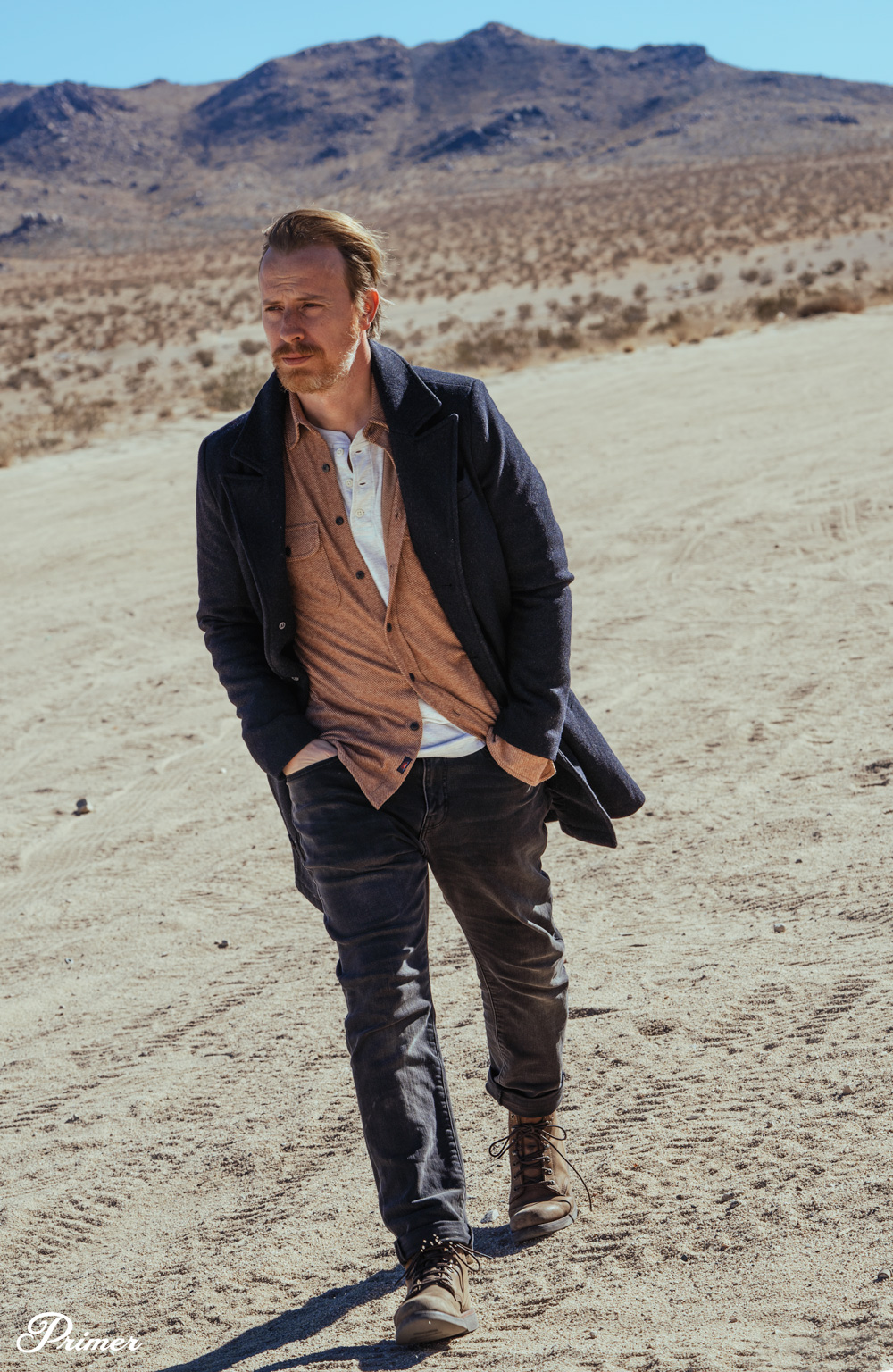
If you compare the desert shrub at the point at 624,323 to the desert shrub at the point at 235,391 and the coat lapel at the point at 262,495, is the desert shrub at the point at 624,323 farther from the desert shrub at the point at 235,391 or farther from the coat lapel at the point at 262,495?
the coat lapel at the point at 262,495

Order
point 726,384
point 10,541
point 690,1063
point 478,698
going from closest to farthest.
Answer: point 478,698, point 690,1063, point 10,541, point 726,384

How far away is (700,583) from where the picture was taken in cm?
764

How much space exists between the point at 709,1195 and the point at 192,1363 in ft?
3.74

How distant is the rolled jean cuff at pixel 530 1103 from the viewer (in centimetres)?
277

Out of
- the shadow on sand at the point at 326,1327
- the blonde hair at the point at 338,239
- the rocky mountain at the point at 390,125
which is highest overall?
the rocky mountain at the point at 390,125

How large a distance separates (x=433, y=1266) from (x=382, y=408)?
1.61m

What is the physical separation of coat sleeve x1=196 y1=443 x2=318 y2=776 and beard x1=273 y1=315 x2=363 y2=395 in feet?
0.90

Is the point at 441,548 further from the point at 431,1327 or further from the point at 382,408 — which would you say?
the point at 431,1327

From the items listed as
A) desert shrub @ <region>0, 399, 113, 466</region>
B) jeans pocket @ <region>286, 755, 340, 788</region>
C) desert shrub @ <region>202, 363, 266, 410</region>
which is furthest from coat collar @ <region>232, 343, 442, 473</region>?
desert shrub @ <region>202, 363, 266, 410</region>

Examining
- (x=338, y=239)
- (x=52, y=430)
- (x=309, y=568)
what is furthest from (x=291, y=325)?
(x=52, y=430)

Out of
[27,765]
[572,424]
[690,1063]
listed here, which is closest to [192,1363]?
[690,1063]

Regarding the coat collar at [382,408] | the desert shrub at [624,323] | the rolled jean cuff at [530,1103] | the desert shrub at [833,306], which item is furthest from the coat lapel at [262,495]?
the desert shrub at [624,323]

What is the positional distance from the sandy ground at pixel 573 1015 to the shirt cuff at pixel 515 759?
3.41 ft

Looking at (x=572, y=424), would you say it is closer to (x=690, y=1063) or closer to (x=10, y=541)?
(x=10, y=541)
